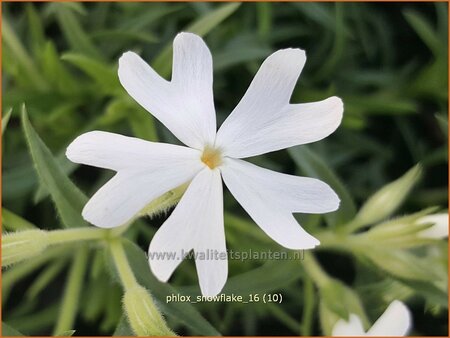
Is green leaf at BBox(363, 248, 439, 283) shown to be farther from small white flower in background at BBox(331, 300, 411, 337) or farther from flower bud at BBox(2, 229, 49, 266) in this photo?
flower bud at BBox(2, 229, 49, 266)

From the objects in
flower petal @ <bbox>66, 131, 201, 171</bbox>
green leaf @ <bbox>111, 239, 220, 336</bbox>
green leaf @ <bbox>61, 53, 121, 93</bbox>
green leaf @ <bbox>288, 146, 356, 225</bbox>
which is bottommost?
green leaf @ <bbox>111, 239, 220, 336</bbox>

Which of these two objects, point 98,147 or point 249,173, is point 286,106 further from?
point 98,147

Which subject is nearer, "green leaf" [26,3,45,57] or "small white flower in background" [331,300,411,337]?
"small white flower in background" [331,300,411,337]

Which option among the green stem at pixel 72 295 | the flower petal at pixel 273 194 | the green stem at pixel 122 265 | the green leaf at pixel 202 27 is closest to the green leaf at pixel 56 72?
the green leaf at pixel 202 27

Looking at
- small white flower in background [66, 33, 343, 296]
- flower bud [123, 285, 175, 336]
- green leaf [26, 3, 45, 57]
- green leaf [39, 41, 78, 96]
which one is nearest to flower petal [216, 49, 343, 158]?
small white flower in background [66, 33, 343, 296]

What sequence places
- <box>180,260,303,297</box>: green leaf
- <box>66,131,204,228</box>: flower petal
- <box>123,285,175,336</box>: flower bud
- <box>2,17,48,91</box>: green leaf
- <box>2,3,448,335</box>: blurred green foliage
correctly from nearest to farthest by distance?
<box>66,131,204,228</box>: flower petal < <box>123,285,175,336</box>: flower bud < <box>180,260,303,297</box>: green leaf < <box>2,3,448,335</box>: blurred green foliage < <box>2,17,48,91</box>: green leaf

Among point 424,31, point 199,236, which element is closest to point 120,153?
point 199,236

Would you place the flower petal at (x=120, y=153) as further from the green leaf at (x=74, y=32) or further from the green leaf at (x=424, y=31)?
the green leaf at (x=424, y=31)

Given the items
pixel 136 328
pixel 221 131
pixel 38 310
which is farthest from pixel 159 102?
pixel 38 310
